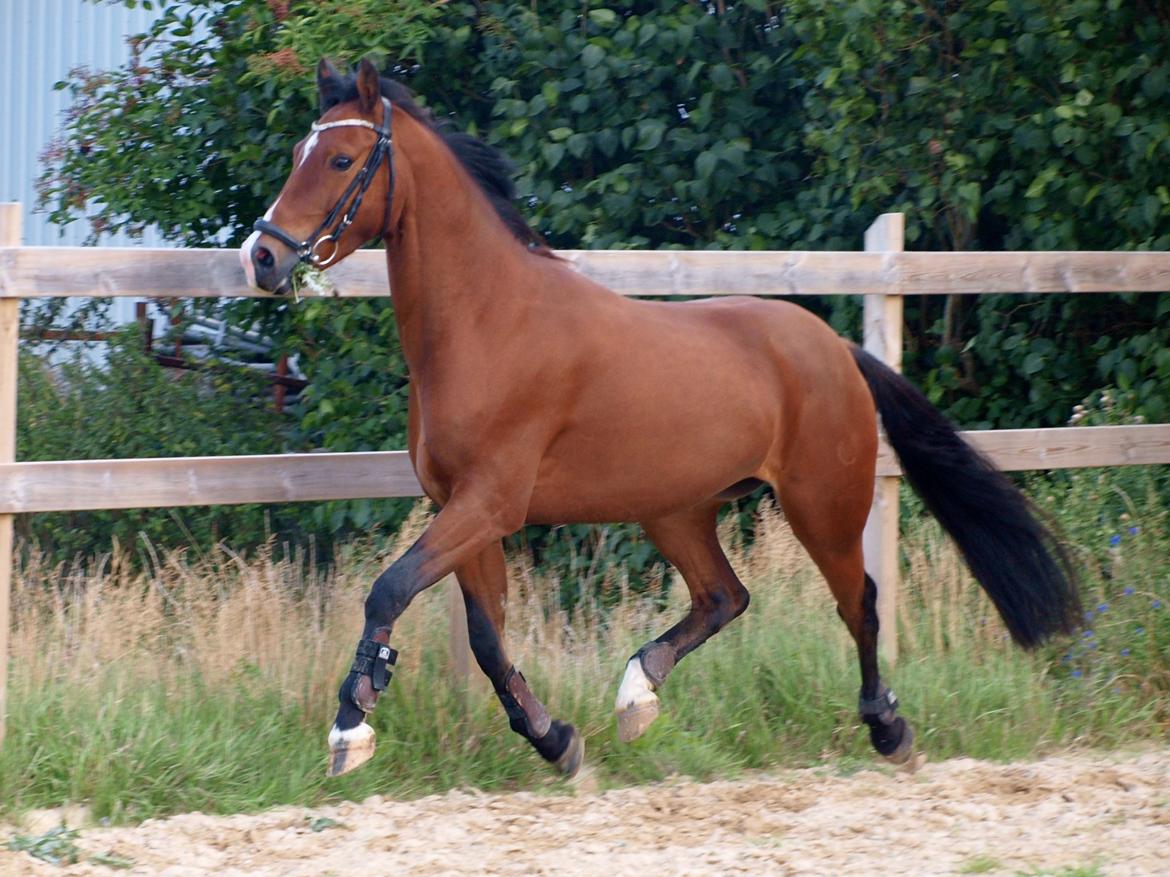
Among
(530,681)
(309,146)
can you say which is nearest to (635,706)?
(530,681)

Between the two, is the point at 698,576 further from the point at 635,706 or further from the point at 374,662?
the point at 374,662

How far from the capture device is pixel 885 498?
18.7 ft

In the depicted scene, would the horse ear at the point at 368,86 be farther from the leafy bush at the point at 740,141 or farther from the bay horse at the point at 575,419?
the leafy bush at the point at 740,141

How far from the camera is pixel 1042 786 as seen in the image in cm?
477

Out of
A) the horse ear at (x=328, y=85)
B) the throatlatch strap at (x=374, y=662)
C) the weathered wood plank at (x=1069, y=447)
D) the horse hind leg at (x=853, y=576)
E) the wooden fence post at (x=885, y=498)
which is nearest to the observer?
the throatlatch strap at (x=374, y=662)

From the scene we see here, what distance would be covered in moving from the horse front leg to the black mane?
93cm

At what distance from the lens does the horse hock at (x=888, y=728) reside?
5.00 m

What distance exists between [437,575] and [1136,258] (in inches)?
145

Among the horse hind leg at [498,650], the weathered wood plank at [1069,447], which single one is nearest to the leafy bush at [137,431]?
the horse hind leg at [498,650]

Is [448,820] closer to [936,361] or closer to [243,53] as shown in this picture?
[936,361]

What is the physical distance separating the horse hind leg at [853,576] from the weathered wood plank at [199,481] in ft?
4.53

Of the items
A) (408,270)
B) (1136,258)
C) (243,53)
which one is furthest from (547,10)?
(408,270)

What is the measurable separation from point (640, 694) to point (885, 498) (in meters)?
1.61

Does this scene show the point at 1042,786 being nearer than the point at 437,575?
No
